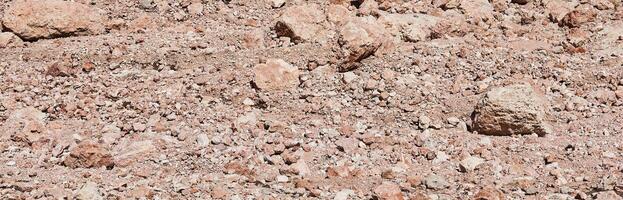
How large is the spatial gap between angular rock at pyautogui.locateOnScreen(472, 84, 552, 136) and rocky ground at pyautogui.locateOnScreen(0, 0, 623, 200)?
11 mm

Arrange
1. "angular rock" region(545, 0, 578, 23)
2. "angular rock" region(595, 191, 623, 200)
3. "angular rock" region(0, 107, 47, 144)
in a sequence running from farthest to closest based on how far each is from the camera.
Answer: "angular rock" region(545, 0, 578, 23), "angular rock" region(0, 107, 47, 144), "angular rock" region(595, 191, 623, 200)

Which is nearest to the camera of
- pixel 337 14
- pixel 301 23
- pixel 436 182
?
pixel 436 182

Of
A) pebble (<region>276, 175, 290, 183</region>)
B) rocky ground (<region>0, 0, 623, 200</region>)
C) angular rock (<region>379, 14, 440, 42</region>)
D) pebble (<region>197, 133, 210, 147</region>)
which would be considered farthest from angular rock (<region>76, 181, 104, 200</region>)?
angular rock (<region>379, 14, 440, 42</region>)

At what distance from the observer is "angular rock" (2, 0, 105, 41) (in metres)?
5.55

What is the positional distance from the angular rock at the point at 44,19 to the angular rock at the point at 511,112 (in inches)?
112

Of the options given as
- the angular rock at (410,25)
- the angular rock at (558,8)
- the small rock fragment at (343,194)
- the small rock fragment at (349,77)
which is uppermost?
the angular rock at (558,8)

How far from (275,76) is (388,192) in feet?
4.23

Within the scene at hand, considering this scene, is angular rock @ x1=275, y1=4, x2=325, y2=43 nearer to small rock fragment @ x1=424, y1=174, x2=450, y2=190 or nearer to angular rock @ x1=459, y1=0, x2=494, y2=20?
angular rock @ x1=459, y1=0, x2=494, y2=20

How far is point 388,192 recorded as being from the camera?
4.23 meters

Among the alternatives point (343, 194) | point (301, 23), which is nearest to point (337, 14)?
point (301, 23)

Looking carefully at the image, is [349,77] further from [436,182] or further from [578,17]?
[578,17]

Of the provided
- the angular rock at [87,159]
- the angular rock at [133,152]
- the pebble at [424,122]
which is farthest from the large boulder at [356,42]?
the angular rock at [87,159]

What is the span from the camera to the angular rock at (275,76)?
201 inches

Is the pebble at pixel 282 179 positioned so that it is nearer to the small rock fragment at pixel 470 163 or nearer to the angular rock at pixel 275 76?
the angular rock at pixel 275 76
